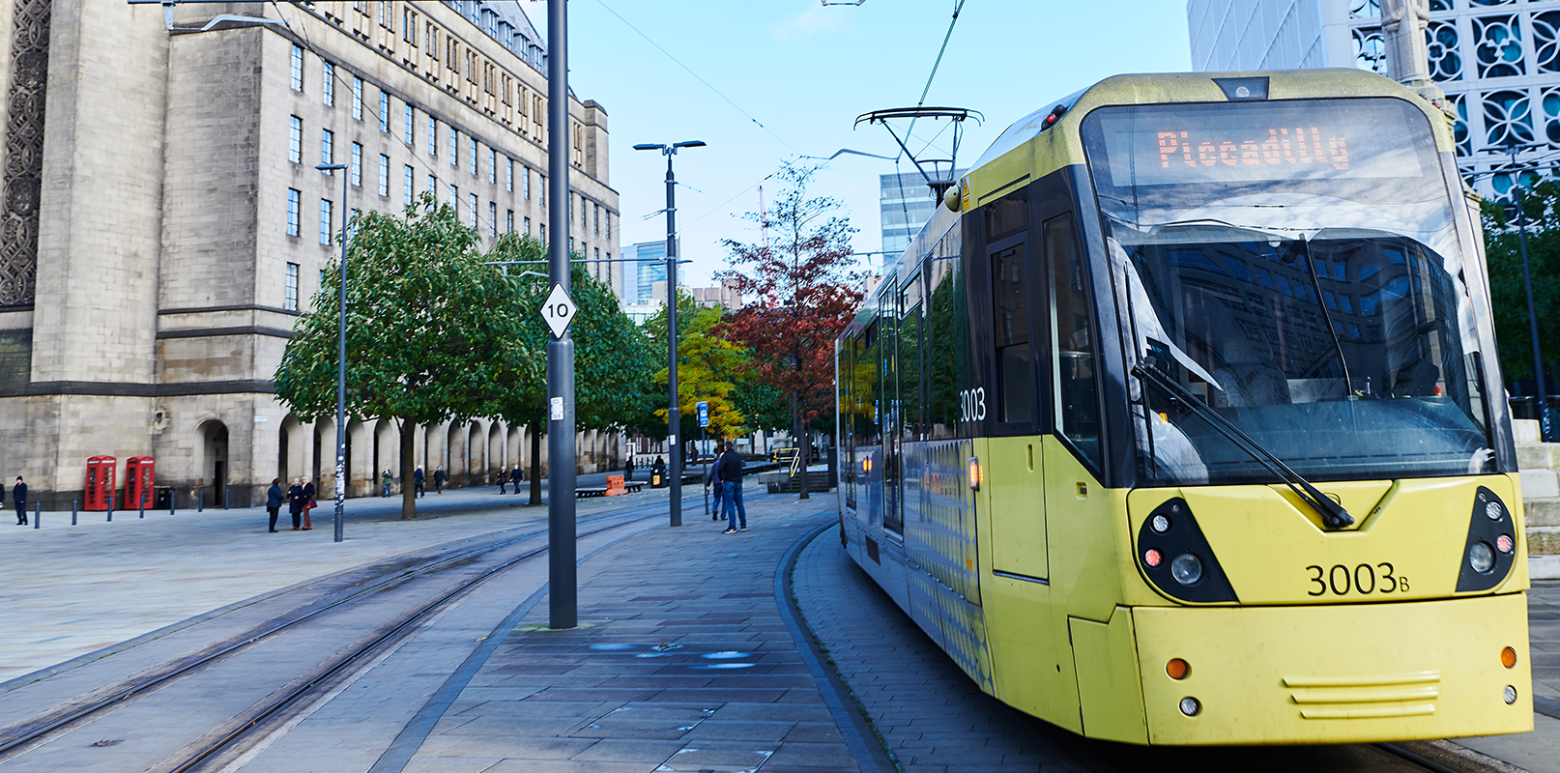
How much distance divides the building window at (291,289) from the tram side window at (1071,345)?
4022cm

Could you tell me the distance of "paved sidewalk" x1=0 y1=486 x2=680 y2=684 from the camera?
10.2 metres

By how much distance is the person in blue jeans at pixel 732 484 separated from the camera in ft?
63.2

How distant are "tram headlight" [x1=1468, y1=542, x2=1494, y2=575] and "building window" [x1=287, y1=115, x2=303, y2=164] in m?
43.0

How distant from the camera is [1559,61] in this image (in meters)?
45.5

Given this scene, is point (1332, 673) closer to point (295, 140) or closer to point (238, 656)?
point (238, 656)

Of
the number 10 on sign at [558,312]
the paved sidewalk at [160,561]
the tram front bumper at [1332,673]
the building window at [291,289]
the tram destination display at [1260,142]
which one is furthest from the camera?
the building window at [291,289]

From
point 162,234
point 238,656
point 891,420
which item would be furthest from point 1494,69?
point 162,234

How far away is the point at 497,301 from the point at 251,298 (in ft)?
46.9

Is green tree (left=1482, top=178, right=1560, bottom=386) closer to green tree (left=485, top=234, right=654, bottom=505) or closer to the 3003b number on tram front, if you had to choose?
green tree (left=485, top=234, right=654, bottom=505)

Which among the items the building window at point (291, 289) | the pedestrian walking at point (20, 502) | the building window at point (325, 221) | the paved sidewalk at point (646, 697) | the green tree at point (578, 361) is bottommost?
the paved sidewalk at point (646, 697)

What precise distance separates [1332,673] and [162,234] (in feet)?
142

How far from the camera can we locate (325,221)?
42.3m

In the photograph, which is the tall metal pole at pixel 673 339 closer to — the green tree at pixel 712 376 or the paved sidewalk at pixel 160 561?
the paved sidewalk at pixel 160 561

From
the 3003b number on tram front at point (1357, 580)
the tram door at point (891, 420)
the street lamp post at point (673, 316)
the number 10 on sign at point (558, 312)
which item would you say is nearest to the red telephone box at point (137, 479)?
the street lamp post at point (673, 316)
